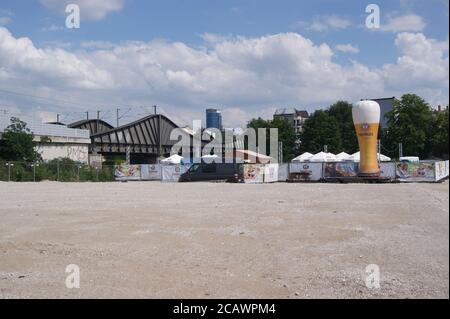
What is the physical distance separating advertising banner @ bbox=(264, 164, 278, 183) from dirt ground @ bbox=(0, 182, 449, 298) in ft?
90.3

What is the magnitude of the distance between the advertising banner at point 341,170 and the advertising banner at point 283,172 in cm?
366

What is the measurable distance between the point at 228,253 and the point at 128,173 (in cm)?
4555

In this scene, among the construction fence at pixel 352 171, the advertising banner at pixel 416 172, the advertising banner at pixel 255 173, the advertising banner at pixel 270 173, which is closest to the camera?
the construction fence at pixel 352 171

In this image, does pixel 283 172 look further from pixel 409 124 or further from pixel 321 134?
pixel 321 134

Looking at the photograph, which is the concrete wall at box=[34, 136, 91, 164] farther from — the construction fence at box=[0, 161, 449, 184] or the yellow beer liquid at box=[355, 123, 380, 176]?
the yellow beer liquid at box=[355, 123, 380, 176]

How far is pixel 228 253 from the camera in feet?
33.3

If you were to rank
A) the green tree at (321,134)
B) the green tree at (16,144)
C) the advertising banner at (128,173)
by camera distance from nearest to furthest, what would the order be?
1. the advertising banner at (128,173)
2. the green tree at (16,144)
3. the green tree at (321,134)

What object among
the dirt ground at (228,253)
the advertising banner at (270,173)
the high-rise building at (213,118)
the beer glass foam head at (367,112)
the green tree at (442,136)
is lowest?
the dirt ground at (228,253)

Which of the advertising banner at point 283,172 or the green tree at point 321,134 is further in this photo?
the green tree at point 321,134

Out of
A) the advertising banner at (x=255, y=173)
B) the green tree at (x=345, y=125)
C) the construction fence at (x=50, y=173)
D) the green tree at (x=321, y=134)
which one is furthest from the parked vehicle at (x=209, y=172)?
the green tree at (x=345, y=125)

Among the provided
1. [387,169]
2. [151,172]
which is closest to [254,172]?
[387,169]

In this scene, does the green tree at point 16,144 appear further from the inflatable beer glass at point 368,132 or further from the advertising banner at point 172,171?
the inflatable beer glass at point 368,132

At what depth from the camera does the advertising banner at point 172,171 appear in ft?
169
